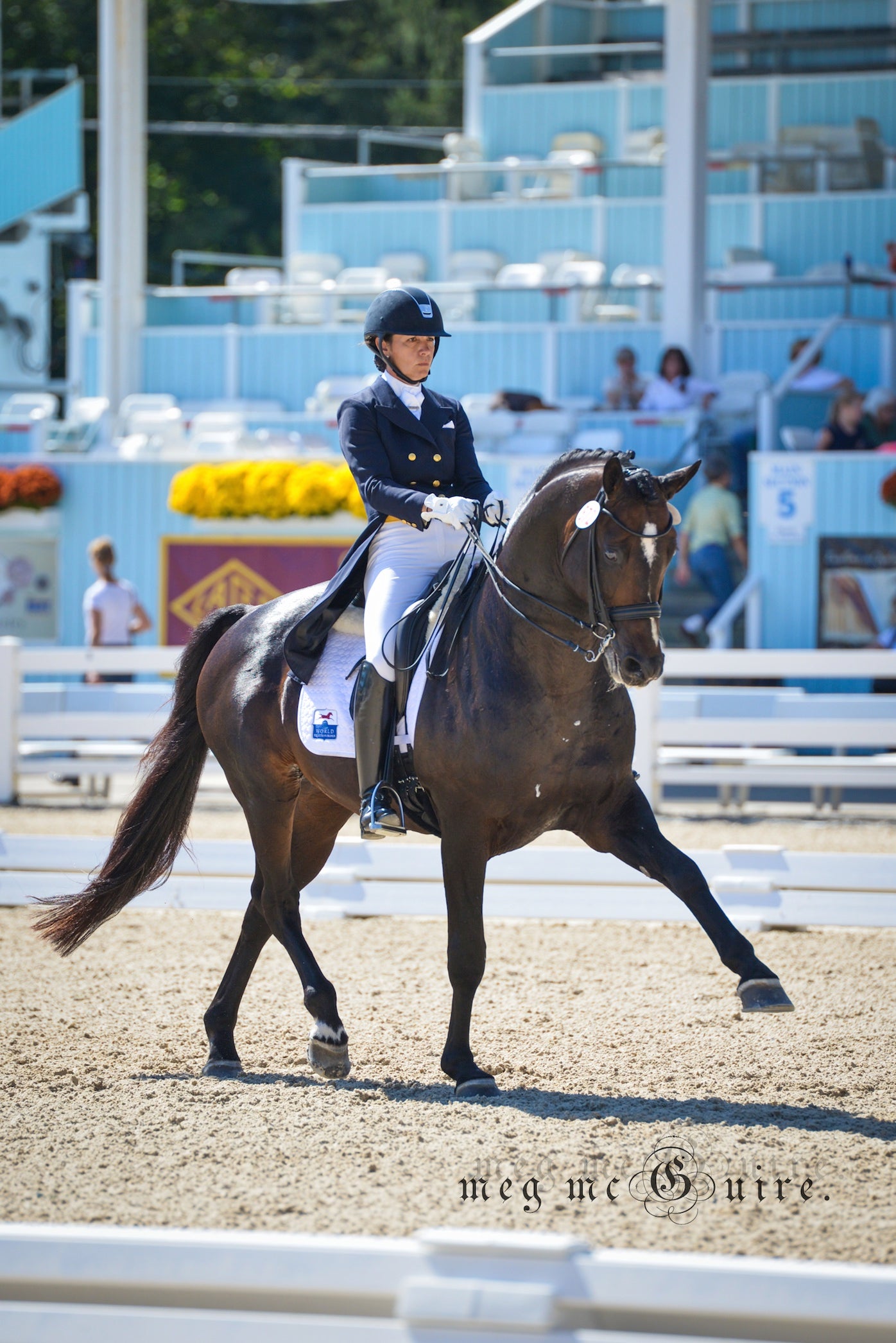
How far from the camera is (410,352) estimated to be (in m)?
4.88

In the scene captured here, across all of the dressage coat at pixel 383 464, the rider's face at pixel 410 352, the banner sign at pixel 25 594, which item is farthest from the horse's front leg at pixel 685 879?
the banner sign at pixel 25 594

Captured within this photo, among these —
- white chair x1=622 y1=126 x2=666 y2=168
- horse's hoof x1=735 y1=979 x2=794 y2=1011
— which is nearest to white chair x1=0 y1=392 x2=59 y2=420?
white chair x1=622 y1=126 x2=666 y2=168

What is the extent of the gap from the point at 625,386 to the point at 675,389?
593 mm

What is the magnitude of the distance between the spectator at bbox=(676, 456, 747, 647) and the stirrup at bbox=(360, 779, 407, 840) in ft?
30.8

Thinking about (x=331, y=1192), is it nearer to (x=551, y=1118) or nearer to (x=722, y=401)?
(x=551, y=1118)

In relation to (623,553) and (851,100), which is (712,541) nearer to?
(623,553)

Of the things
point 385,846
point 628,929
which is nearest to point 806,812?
point 628,929

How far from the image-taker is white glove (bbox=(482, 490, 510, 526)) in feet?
15.1

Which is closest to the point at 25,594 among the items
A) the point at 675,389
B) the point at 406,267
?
the point at 675,389

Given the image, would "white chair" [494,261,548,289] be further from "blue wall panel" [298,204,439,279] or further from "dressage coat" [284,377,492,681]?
"dressage coat" [284,377,492,681]

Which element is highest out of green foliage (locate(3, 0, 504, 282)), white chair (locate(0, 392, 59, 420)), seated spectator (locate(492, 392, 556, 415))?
green foliage (locate(3, 0, 504, 282))

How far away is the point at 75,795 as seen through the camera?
13.3m

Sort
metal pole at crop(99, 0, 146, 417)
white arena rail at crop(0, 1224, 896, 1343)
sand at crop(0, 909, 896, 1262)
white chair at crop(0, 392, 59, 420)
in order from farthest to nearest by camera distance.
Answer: white chair at crop(0, 392, 59, 420), metal pole at crop(99, 0, 146, 417), sand at crop(0, 909, 896, 1262), white arena rail at crop(0, 1224, 896, 1343)

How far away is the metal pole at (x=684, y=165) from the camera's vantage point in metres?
16.1
